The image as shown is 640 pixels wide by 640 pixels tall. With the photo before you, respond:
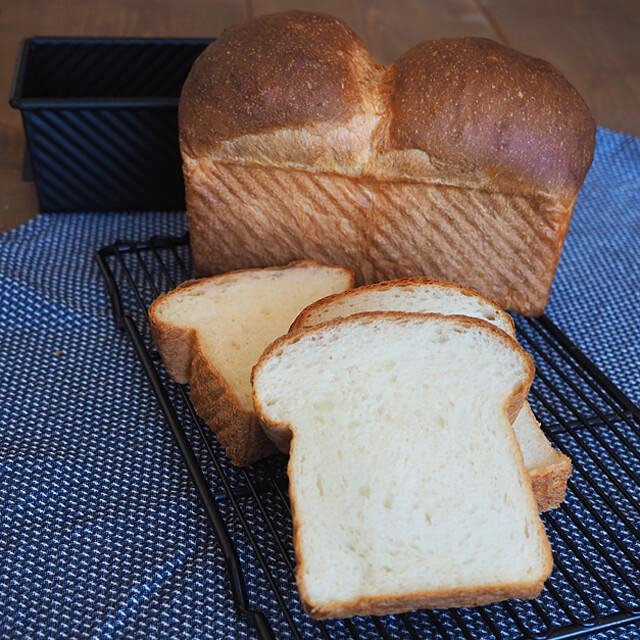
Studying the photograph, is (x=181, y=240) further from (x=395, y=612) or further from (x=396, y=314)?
(x=395, y=612)

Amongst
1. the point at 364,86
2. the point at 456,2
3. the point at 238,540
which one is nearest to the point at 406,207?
the point at 364,86

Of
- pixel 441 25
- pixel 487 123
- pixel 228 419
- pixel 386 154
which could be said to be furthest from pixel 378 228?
pixel 441 25

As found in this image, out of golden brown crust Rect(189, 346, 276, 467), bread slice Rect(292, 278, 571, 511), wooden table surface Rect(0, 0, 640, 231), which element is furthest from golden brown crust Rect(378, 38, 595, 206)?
wooden table surface Rect(0, 0, 640, 231)

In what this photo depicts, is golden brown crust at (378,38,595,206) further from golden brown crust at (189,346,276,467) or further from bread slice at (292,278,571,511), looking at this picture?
golden brown crust at (189,346,276,467)

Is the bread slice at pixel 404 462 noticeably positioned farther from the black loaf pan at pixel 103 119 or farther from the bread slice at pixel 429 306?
the black loaf pan at pixel 103 119

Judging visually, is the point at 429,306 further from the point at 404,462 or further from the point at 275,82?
the point at 275,82

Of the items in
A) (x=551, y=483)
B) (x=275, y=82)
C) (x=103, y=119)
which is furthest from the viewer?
(x=103, y=119)
